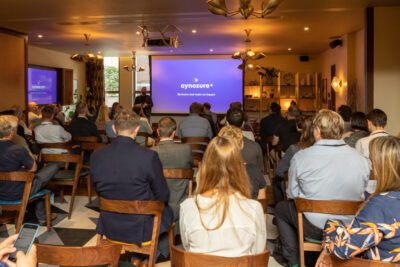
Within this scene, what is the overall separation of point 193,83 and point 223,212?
13412mm

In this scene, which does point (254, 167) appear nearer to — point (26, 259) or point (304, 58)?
point (26, 259)

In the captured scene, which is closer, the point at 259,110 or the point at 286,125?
the point at 286,125

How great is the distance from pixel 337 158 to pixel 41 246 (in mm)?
2004

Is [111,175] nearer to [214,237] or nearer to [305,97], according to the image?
[214,237]

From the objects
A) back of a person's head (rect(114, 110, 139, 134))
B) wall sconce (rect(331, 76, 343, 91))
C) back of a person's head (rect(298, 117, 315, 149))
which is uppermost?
wall sconce (rect(331, 76, 343, 91))

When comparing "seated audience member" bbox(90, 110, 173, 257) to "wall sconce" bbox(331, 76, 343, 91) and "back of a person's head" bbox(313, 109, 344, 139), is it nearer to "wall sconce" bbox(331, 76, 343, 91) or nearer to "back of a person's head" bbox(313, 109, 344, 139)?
"back of a person's head" bbox(313, 109, 344, 139)

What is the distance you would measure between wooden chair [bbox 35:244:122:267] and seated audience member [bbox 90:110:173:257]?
1.08 m

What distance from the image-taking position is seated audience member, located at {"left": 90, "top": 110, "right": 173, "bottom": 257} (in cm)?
274

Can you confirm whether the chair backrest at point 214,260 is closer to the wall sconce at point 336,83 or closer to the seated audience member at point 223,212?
the seated audience member at point 223,212

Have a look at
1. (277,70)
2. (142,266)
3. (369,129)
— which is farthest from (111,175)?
(277,70)

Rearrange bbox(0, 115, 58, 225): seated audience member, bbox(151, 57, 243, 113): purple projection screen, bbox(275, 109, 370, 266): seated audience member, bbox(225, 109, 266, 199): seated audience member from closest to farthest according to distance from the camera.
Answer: bbox(275, 109, 370, 266): seated audience member, bbox(225, 109, 266, 199): seated audience member, bbox(0, 115, 58, 225): seated audience member, bbox(151, 57, 243, 113): purple projection screen

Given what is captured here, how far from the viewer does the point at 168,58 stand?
1509 cm

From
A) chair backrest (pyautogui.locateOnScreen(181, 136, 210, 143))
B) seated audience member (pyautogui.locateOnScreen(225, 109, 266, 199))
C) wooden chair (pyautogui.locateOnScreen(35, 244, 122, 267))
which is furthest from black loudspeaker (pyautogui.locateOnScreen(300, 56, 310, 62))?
wooden chair (pyautogui.locateOnScreen(35, 244, 122, 267))

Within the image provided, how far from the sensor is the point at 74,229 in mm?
4293
